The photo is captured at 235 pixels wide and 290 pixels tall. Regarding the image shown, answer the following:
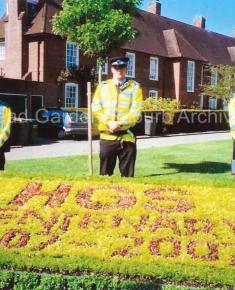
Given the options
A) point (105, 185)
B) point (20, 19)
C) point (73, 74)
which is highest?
point (20, 19)

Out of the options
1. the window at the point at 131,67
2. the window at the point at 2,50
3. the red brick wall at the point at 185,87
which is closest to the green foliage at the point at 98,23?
the window at the point at 2,50

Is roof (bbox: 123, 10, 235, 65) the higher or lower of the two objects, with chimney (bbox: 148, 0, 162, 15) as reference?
lower

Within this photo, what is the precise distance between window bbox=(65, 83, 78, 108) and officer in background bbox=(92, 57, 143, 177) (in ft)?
82.1

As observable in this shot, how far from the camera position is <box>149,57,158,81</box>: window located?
38969 millimetres

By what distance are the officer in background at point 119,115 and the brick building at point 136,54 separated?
15.6m

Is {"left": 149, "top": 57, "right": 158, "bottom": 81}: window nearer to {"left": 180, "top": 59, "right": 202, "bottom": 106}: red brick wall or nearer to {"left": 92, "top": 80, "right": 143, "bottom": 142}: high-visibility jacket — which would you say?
{"left": 180, "top": 59, "right": 202, "bottom": 106}: red brick wall

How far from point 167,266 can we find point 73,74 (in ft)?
91.7

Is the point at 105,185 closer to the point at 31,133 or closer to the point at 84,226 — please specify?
the point at 84,226

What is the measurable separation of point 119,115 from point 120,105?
142mm

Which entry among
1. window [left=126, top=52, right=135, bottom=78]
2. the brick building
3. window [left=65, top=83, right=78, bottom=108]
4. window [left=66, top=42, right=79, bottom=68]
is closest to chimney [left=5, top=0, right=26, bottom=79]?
the brick building

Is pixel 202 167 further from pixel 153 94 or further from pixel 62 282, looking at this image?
pixel 153 94

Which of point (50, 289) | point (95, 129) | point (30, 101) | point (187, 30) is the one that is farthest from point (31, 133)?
point (187, 30)

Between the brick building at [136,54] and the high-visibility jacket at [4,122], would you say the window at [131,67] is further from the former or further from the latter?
the high-visibility jacket at [4,122]

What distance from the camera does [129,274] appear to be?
368 centimetres
